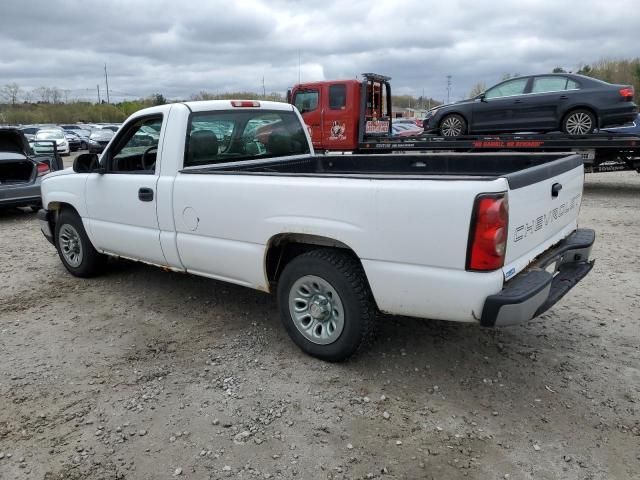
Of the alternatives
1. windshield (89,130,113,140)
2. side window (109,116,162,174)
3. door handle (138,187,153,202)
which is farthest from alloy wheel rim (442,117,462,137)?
windshield (89,130,113,140)

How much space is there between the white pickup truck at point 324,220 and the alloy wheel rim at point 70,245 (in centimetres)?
5

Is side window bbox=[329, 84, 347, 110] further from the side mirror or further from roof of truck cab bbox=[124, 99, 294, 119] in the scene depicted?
the side mirror

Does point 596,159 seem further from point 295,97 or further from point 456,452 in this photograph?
point 456,452

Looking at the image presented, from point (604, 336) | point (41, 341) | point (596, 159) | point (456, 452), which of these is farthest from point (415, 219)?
point (596, 159)

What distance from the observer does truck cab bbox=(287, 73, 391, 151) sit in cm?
1336

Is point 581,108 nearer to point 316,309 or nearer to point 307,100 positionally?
point 307,100

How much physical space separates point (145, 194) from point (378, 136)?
394 inches

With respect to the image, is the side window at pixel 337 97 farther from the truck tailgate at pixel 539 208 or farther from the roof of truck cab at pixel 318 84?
the truck tailgate at pixel 539 208

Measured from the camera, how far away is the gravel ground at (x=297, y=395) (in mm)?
2695

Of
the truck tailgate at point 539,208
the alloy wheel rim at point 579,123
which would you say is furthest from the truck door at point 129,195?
the alloy wheel rim at point 579,123

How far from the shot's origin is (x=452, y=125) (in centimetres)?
1270

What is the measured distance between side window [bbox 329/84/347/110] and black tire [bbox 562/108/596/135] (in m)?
5.16

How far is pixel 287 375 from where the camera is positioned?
3549 millimetres

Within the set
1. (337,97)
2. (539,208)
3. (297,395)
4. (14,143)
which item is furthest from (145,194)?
(337,97)
